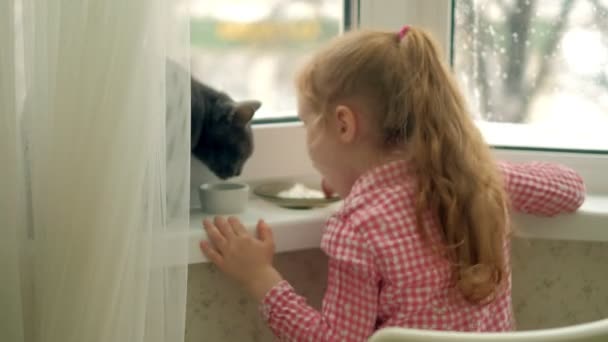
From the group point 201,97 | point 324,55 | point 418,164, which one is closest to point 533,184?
point 418,164

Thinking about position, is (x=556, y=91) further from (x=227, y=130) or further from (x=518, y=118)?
(x=227, y=130)

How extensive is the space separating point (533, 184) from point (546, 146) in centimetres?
25

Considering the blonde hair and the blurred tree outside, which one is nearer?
the blonde hair

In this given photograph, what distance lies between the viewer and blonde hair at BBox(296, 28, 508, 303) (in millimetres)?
1101

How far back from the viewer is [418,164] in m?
1.12

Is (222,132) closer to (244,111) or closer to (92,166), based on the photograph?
(244,111)

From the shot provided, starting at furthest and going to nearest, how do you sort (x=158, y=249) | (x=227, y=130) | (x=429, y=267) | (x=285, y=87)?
1. (x=285, y=87)
2. (x=227, y=130)
3. (x=429, y=267)
4. (x=158, y=249)

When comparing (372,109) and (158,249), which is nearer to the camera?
(158,249)

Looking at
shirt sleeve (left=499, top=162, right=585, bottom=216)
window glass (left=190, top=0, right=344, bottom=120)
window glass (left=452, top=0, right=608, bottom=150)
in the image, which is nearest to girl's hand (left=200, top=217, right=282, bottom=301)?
window glass (left=190, top=0, right=344, bottom=120)

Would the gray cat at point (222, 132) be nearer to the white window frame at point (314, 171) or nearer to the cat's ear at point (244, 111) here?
the cat's ear at point (244, 111)

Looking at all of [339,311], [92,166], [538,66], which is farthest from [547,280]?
[92,166]

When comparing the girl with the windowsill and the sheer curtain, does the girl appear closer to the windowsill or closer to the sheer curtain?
the windowsill

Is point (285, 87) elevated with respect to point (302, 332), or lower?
elevated

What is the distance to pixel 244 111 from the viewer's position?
1.21 m
